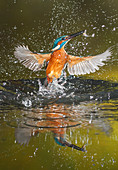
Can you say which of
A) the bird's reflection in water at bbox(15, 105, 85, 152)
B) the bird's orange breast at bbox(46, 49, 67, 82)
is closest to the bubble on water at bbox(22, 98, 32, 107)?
the bird's reflection in water at bbox(15, 105, 85, 152)

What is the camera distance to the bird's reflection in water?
572 millimetres

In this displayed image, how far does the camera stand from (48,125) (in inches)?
26.6

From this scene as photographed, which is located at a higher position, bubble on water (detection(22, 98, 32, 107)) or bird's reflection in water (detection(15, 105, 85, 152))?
bubble on water (detection(22, 98, 32, 107))

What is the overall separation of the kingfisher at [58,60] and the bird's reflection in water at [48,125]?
443mm

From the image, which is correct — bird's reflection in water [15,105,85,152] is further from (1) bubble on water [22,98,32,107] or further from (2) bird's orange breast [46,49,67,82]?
(2) bird's orange breast [46,49,67,82]

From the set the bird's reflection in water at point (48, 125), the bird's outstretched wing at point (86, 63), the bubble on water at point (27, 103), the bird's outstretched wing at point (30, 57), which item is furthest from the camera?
the bird's outstretched wing at point (30, 57)

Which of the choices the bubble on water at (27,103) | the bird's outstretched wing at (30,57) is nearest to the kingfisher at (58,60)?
the bird's outstretched wing at (30,57)

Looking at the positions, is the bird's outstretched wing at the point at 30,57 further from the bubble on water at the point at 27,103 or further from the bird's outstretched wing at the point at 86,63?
the bubble on water at the point at 27,103

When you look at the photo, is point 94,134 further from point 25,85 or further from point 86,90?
point 25,85

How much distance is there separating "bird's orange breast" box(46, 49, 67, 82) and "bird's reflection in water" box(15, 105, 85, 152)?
1.43 feet

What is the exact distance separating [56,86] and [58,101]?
26 centimetres

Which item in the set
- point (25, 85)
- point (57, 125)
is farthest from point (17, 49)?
point (57, 125)

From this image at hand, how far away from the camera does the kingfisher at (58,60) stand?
1.20 m

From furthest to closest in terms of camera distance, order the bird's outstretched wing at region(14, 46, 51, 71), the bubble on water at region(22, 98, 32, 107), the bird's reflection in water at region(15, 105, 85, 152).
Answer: the bird's outstretched wing at region(14, 46, 51, 71) < the bubble on water at region(22, 98, 32, 107) < the bird's reflection in water at region(15, 105, 85, 152)
